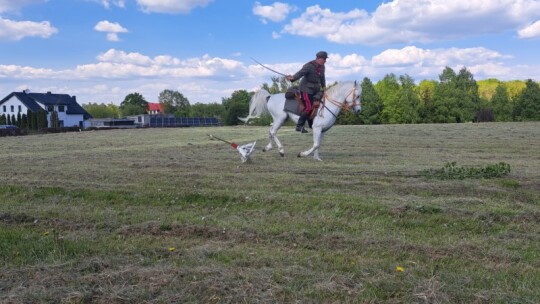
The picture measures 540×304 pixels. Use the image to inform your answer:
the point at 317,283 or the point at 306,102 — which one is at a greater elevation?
the point at 306,102

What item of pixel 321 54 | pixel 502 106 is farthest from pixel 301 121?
pixel 502 106

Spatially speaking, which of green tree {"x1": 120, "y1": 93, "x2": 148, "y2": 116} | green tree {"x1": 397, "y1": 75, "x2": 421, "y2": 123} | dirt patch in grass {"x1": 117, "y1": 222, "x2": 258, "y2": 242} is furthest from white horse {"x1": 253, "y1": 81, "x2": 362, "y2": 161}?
green tree {"x1": 120, "y1": 93, "x2": 148, "y2": 116}

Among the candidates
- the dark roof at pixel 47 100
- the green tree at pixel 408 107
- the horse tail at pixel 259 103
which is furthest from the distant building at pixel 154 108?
the horse tail at pixel 259 103

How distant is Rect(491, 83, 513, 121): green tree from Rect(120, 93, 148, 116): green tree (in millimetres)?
92907

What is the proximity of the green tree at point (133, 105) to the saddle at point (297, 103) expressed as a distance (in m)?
136

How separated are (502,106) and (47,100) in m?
83.7

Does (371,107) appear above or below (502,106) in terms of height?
above

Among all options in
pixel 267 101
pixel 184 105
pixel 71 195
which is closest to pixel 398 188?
pixel 71 195

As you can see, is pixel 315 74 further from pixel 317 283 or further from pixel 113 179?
pixel 317 283

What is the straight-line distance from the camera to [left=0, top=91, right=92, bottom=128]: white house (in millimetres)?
98000

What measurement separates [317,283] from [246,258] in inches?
45.2

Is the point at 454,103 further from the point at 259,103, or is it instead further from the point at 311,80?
the point at 311,80

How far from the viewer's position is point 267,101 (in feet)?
61.4

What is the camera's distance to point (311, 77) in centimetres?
→ 1692
